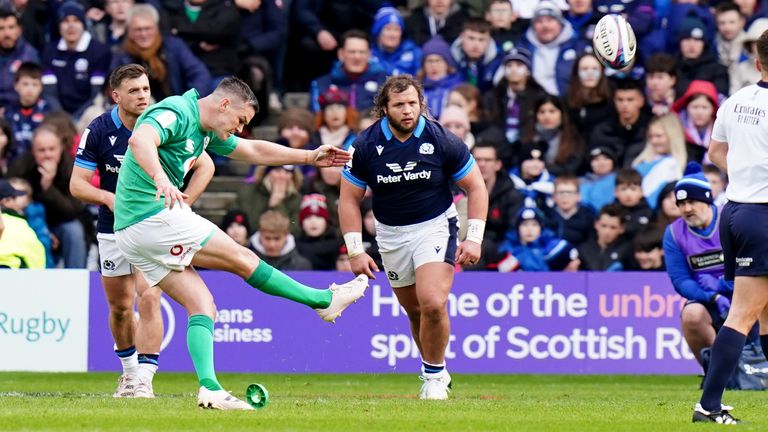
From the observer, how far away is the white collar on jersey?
11.8 m

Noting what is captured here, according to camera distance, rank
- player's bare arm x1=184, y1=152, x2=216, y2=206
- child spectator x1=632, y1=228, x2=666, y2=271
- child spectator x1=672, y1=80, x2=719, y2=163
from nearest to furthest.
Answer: player's bare arm x1=184, y1=152, x2=216, y2=206 → child spectator x1=632, y1=228, x2=666, y2=271 → child spectator x1=672, y1=80, x2=719, y2=163

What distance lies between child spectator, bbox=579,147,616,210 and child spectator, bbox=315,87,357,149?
9.59 feet

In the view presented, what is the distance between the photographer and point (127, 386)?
1180 cm

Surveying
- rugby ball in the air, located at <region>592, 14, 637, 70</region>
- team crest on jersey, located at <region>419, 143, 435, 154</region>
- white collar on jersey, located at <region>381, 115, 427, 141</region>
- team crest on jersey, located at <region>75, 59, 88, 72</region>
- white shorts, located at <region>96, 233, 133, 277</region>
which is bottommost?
white shorts, located at <region>96, 233, 133, 277</region>

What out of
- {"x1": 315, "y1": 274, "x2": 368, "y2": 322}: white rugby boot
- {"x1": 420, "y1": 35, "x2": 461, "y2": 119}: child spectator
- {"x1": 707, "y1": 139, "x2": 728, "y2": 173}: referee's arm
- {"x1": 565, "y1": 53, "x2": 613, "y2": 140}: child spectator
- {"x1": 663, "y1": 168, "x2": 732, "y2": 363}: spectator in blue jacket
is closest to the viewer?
{"x1": 707, "y1": 139, "x2": 728, "y2": 173}: referee's arm

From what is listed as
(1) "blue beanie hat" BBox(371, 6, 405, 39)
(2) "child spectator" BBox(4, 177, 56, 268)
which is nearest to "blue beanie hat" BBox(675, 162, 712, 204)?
(1) "blue beanie hat" BBox(371, 6, 405, 39)

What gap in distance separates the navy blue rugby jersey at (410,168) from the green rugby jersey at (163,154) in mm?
2063

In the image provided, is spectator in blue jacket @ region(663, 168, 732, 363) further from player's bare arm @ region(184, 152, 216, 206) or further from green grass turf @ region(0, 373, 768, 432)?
player's bare arm @ region(184, 152, 216, 206)

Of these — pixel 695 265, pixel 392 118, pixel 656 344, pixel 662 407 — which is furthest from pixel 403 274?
pixel 656 344

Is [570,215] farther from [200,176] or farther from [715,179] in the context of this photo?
[200,176]

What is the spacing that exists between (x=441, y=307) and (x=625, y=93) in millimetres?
7418

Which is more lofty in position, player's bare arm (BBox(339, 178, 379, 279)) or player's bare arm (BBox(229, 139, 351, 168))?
player's bare arm (BBox(229, 139, 351, 168))

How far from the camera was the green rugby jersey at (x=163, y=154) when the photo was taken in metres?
9.59

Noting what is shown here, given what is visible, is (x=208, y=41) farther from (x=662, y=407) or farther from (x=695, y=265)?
(x=662, y=407)
